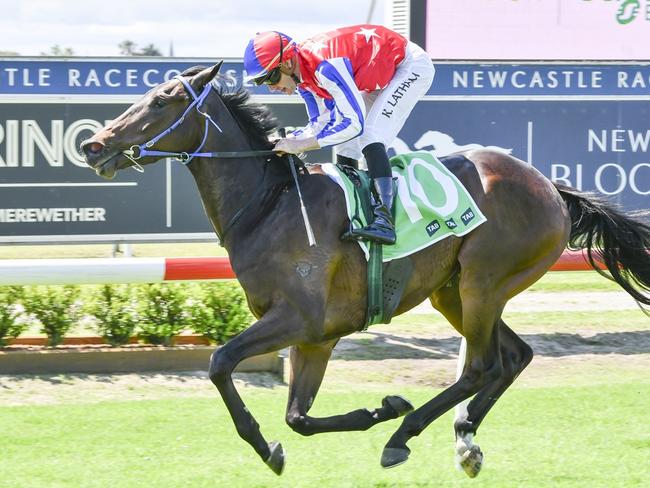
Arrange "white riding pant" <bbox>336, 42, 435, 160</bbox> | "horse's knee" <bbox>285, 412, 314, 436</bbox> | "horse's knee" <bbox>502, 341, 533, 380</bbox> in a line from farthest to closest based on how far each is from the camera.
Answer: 1. "horse's knee" <bbox>502, 341, 533, 380</bbox>
2. "white riding pant" <bbox>336, 42, 435, 160</bbox>
3. "horse's knee" <bbox>285, 412, 314, 436</bbox>

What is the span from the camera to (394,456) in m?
5.21

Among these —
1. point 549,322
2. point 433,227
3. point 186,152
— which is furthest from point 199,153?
point 549,322

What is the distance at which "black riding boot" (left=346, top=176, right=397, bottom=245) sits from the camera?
516 cm

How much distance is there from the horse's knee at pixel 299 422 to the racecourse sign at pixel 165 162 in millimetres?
3889

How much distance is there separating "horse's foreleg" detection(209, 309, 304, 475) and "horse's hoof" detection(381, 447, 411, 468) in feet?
1.75

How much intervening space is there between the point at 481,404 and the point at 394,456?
24.4 inches

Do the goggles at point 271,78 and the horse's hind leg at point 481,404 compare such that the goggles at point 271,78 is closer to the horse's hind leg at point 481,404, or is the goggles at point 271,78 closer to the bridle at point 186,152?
the bridle at point 186,152

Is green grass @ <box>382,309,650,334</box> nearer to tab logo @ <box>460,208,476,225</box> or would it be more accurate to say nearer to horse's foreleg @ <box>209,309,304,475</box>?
tab logo @ <box>460,208,476,225</box>

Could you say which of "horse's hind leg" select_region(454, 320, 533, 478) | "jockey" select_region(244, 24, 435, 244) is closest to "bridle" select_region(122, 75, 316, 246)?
"jockey" select_region(244, 24, 435, 244)

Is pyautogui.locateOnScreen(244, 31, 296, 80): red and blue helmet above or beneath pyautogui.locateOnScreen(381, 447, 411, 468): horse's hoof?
above

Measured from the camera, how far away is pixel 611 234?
5.99 metres

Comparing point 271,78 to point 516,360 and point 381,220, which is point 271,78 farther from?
point 516,360

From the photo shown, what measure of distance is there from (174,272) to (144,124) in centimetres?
305

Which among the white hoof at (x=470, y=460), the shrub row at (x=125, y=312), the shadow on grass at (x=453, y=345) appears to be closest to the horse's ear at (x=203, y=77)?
the white hoof at (x=470, y=460)
